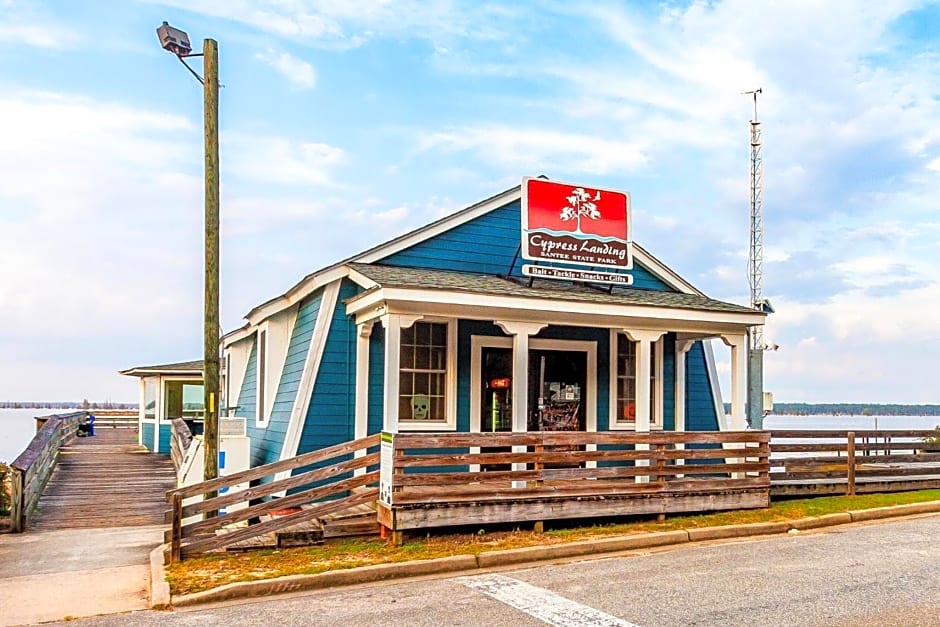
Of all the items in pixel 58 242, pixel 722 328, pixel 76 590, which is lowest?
pixel 76 590

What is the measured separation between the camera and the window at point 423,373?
39.4 ft

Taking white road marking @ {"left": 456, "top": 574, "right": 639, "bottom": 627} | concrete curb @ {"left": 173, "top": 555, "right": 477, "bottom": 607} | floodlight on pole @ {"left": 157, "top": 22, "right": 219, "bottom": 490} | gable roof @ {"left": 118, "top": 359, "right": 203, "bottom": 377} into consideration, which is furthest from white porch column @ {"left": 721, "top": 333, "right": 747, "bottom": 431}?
A: gable roof @ {"left": 118, "top": 359, "right": 203, "bottom": 377}

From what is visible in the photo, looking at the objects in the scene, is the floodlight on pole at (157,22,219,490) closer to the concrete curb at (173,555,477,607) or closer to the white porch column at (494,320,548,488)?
the concrete curb at (173,555,477,607)

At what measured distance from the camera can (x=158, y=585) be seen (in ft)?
24.2

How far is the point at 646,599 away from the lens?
697 cm

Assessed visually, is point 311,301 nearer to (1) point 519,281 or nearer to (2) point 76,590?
(1) point 519,281

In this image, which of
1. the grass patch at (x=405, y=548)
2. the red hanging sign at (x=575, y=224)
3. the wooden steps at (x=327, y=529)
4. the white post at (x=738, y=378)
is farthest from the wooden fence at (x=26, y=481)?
the white post at (x=738, y=378)

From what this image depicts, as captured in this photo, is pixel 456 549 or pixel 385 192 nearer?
pixel 456 549

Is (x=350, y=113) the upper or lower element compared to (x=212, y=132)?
upper

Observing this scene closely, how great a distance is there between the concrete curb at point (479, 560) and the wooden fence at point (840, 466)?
1.13 metres

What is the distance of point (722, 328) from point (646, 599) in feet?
21.4

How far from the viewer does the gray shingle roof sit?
1073cm

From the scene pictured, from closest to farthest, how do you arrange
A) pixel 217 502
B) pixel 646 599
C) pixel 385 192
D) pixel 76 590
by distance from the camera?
pixel 646 599
pixel 76 590
pixel 217 502
pixel 385 192

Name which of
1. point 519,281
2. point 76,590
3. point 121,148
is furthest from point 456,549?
point 121,148
